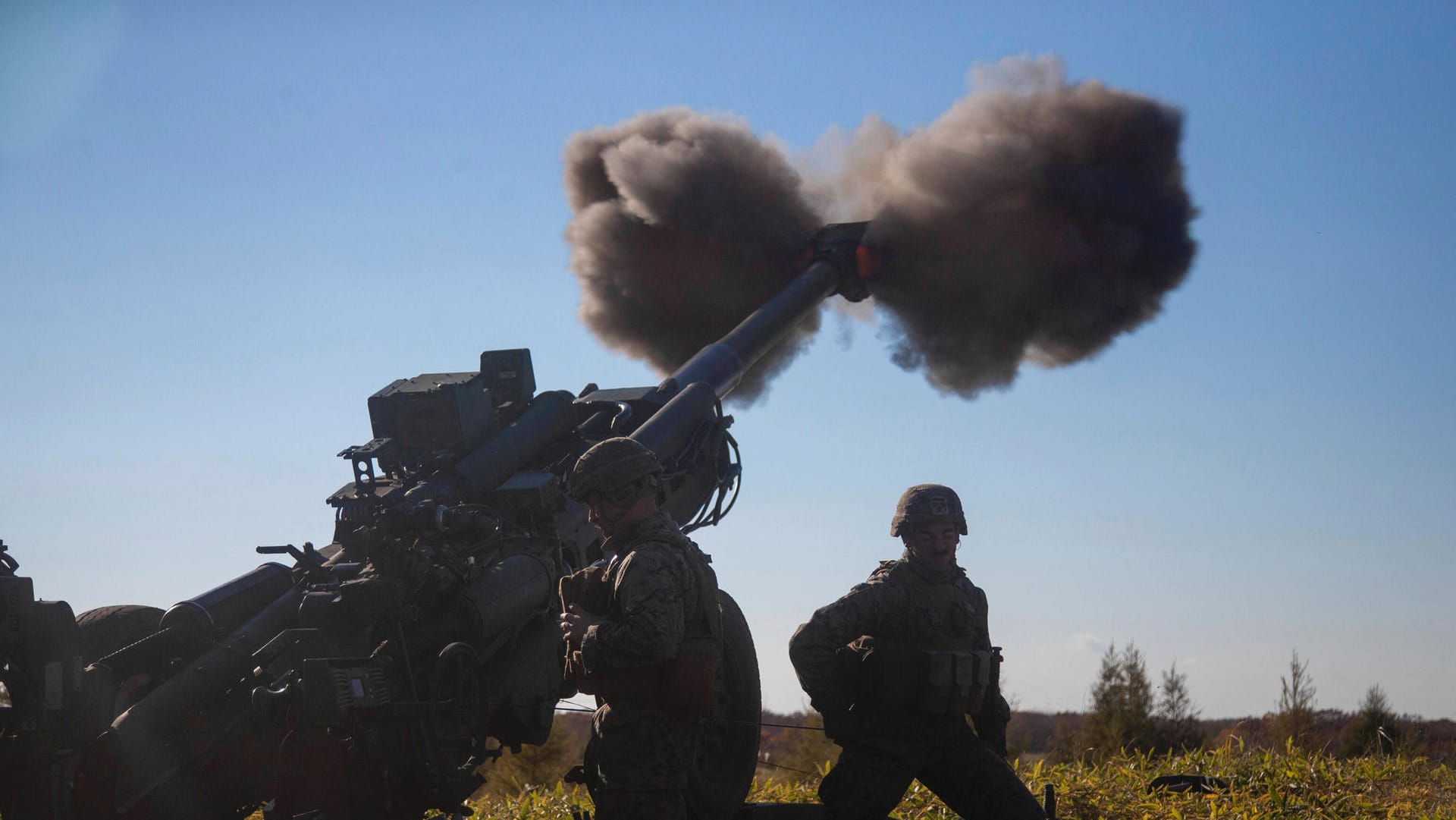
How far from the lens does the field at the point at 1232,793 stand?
7957 millimetres

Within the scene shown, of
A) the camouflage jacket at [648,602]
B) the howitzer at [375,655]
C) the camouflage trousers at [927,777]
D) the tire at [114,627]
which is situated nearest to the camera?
the camouflage jacket at [648,602]

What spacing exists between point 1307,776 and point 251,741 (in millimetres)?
6059

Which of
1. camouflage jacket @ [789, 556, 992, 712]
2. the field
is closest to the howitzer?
camouflage jacket @ [789, 556, 992, 712]

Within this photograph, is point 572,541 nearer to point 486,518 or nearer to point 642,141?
point 486,518

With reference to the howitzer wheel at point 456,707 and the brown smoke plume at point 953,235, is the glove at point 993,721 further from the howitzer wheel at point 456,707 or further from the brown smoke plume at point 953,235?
the brown smoke plume at point 953,235

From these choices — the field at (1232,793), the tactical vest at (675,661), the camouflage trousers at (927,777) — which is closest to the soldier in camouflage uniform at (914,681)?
the camouflage trousers at (927,777)

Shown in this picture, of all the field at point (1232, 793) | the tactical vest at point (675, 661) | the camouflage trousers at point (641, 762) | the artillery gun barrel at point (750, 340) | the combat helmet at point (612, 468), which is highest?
the artillery gun barrel at point (750, 340)

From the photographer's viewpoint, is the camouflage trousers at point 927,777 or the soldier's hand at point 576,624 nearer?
the soldier's hand at point 576,624

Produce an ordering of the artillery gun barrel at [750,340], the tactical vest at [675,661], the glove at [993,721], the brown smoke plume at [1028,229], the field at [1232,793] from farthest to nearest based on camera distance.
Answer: the brown smoke plume at [1028,229] → the artillery gun barrel at [750,340] → the field at [1232,793] → the glove at [993,721] → the tactical vest at [675,661]

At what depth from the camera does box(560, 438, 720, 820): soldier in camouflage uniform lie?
526cm

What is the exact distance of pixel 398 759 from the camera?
6.32 metres

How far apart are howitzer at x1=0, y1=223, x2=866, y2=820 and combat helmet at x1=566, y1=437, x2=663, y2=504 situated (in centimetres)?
100

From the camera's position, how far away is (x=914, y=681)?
6.36m

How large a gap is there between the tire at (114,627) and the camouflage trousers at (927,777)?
365 cm
